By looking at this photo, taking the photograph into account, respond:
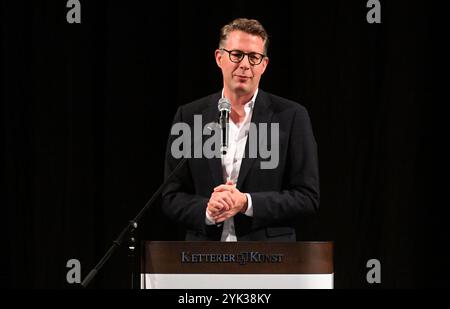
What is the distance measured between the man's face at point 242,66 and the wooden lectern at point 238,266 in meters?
0.93

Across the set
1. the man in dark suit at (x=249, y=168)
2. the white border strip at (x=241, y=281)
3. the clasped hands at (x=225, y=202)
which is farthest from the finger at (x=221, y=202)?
the white border strip at (x=241, y=281)

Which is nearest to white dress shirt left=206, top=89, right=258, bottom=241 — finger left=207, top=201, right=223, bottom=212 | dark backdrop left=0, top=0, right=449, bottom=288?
finger left=207, top=201, right=223, bottom=212

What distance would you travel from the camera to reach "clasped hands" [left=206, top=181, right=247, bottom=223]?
2.68 meters

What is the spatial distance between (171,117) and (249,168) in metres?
0.76

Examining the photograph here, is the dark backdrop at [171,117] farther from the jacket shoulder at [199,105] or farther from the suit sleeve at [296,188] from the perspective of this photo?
the suit sleeve at [296,188]

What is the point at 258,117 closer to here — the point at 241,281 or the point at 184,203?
the point at 184,203

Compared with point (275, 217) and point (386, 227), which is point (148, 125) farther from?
point (386, 227)

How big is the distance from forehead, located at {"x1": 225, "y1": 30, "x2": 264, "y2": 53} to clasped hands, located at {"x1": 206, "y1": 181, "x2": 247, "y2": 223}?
65 cm

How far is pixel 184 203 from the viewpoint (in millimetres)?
2893

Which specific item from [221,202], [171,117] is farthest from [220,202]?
[171,117]

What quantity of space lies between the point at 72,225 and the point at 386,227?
161cm

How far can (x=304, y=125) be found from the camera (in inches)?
120
